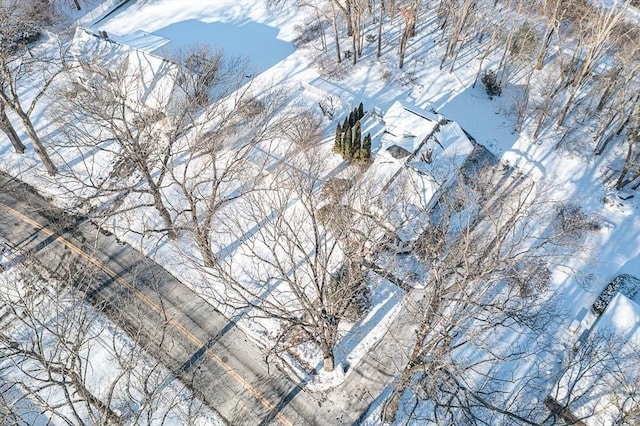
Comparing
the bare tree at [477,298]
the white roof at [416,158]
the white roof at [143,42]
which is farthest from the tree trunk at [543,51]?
the white roof at [143,42]

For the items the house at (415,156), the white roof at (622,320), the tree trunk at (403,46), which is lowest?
the white roof at (622,320)

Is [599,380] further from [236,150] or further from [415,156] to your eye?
[236,150]

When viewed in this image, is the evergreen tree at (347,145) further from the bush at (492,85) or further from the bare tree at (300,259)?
the bush at (492,85)

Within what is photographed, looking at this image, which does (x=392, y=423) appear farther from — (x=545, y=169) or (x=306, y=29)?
(x=306, y=29)

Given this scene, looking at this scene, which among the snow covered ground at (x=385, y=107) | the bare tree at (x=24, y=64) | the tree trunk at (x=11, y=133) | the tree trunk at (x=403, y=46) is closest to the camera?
the snow covered ground at (x=385, y=107)

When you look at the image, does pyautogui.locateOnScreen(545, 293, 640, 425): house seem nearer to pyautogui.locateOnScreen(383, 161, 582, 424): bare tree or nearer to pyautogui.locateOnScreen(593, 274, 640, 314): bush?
pyautogui.locateOnScreen(593, 274, 640, 314): bush

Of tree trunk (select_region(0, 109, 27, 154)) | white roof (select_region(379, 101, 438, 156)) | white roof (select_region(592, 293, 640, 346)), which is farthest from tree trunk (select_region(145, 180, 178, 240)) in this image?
white roof (select_region(592, 293, 640, 346))
